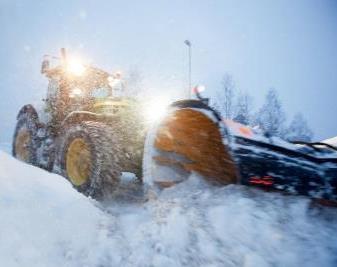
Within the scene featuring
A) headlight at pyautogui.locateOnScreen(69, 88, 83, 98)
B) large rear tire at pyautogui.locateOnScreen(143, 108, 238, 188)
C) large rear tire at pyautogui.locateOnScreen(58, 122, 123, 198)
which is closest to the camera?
large rear tire at pyautogui.locateOnScreen(143, 108, 238, 188)

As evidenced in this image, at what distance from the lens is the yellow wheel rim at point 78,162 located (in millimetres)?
4704

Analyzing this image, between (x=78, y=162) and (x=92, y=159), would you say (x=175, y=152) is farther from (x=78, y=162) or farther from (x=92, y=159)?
(x=78, y=162)

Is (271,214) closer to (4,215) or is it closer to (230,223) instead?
(230,223)

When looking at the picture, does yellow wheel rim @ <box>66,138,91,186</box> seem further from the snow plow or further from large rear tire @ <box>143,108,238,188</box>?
large rear tire @ <box>143,108,238,188</box>

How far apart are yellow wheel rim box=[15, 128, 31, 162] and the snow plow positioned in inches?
16.7

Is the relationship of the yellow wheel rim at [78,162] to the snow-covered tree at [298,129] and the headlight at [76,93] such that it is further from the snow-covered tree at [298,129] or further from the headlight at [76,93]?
the snow-covered tree at [298,129]

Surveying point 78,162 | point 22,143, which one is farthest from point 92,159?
point 22,143

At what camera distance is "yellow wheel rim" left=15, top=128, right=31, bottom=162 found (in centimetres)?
713

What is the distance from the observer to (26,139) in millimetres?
7320

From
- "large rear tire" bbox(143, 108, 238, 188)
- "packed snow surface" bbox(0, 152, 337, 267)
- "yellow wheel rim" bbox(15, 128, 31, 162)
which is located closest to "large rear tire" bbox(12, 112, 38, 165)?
"yellow wheel rim" bbox(15, 128, 31, 162)

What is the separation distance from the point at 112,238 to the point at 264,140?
1.69 metres

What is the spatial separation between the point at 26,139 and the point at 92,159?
3428 millimetres

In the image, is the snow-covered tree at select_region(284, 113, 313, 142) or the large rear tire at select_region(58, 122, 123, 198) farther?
the snow-covered tree at select_region(284, 113, 313, 142)

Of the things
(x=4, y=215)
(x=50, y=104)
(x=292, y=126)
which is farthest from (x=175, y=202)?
(x=292, y=126)
